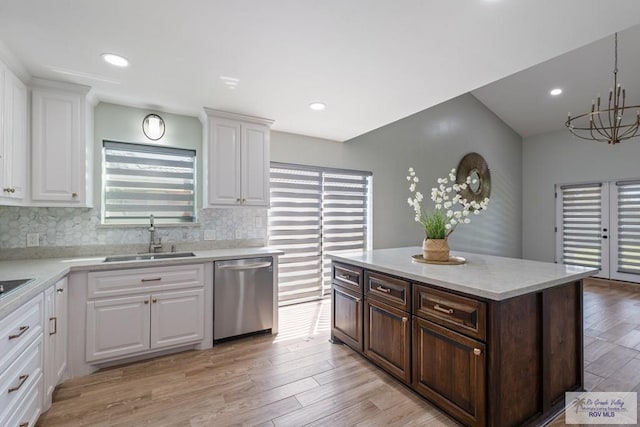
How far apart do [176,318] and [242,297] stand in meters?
0.60

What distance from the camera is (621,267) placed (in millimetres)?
5336

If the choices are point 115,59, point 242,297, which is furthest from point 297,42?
point 242,297

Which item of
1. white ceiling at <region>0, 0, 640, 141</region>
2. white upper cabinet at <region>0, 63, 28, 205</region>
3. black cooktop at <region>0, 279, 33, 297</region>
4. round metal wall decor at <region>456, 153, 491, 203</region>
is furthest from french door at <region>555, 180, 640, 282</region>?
white upper cabinet at <region>0, 63, 28, 205</region>

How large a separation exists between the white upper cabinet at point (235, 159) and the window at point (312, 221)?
47cm

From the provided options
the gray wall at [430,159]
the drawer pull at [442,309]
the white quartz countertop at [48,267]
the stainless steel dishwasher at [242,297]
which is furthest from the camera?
the gray wall at [430,159]

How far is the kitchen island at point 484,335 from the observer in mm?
1543

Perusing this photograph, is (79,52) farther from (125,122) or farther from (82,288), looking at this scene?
(82,288)

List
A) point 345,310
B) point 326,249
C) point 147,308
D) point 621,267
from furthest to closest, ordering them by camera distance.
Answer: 1. point 621,267
2. point 326,249
3. point 345,310
4. point 147,308

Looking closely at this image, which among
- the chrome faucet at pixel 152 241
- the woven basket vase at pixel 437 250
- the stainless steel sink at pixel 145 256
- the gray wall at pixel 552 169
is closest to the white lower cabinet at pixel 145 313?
the stainless steel sink at pixel 145 256

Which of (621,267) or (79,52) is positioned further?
(621,267)

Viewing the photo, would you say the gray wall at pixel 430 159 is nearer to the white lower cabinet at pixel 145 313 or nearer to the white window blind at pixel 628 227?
the white window blind at pixel 628 227

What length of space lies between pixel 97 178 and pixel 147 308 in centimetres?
139

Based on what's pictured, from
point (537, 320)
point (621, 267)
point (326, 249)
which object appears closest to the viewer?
point (537, 320)

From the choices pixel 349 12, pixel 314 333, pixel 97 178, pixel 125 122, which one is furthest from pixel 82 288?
pixel 349 12
